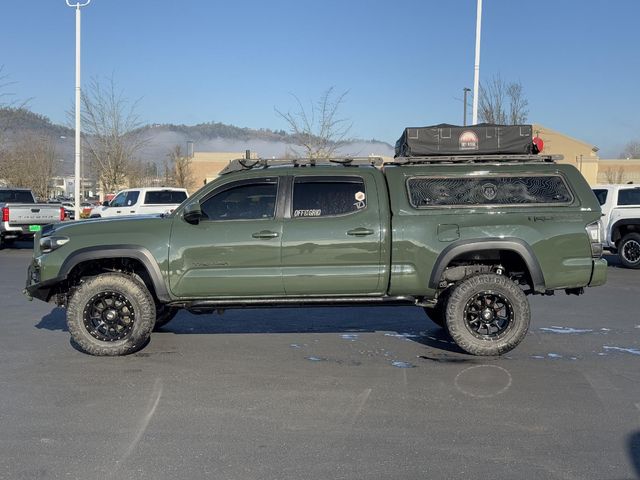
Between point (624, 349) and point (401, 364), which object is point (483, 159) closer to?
point (401, 364)

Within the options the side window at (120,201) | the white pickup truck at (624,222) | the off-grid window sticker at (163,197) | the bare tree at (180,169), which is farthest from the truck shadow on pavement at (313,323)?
the bare tree at (180,169)

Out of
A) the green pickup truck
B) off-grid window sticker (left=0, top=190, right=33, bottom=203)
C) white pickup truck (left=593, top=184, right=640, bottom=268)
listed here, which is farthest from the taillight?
off-grid window sticker (left=0, top=190, right=33, bottom=203)

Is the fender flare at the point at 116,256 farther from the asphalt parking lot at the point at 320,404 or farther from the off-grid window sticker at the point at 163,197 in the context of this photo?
the off-grid window sticker at the point at 163,197

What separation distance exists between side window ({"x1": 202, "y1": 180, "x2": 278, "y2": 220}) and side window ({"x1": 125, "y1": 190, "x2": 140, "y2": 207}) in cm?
1368

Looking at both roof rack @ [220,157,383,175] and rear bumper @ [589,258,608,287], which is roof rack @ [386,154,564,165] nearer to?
roof rack @ [220,157,383,175]

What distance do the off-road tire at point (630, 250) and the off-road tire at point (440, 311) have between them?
827 cm

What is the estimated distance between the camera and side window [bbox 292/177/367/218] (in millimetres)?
6312

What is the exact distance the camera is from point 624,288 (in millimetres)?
11031

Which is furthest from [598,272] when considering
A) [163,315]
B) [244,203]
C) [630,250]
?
[630,250]

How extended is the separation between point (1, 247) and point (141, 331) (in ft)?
46.6

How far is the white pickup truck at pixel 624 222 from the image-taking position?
45.2 ft

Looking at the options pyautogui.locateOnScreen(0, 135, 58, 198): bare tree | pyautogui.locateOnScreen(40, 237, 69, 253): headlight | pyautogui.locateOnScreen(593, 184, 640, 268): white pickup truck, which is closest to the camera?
pyautogui.locateOnScreen(40, 237, 69, 253): headlight

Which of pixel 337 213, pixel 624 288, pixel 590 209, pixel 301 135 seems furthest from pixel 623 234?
pixel 301 135

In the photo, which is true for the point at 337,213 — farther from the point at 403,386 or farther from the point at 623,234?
the point at 623,234
